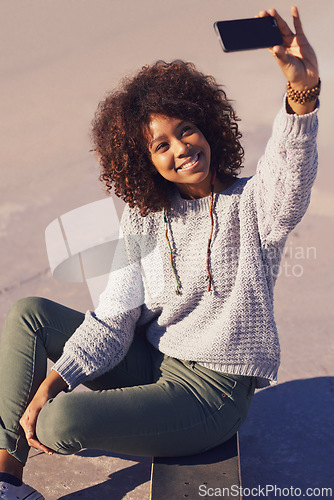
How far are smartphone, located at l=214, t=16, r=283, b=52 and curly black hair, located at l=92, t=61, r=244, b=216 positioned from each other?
395 millimetres

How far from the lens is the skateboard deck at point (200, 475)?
5.18ft

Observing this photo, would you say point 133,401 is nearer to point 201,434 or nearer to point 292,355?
point 201,434

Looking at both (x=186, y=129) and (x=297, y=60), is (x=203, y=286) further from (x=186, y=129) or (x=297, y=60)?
(x=297, y=60)

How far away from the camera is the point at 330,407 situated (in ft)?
7.13

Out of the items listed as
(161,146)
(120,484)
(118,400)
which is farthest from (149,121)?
(120,484)

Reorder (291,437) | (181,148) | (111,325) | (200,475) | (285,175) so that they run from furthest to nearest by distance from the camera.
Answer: (291,437) < (111,325) < (181,148) < (200,475) < (285,175)

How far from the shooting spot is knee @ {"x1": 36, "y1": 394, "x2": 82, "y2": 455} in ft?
5.26

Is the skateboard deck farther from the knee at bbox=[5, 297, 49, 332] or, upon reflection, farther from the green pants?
the knee at bbox=[5, 297, 49, 332]

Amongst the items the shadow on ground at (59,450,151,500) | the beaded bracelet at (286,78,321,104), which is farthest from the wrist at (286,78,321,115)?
the shadow on ground at (59,450,151,500)

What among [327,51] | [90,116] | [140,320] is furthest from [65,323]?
[327,51]

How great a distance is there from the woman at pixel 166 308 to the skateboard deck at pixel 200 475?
33 mm

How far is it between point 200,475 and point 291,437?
52 cm

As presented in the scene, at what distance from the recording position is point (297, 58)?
1.39m

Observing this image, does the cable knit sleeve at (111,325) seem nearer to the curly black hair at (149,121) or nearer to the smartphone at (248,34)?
the curly black hair at (149,121)
